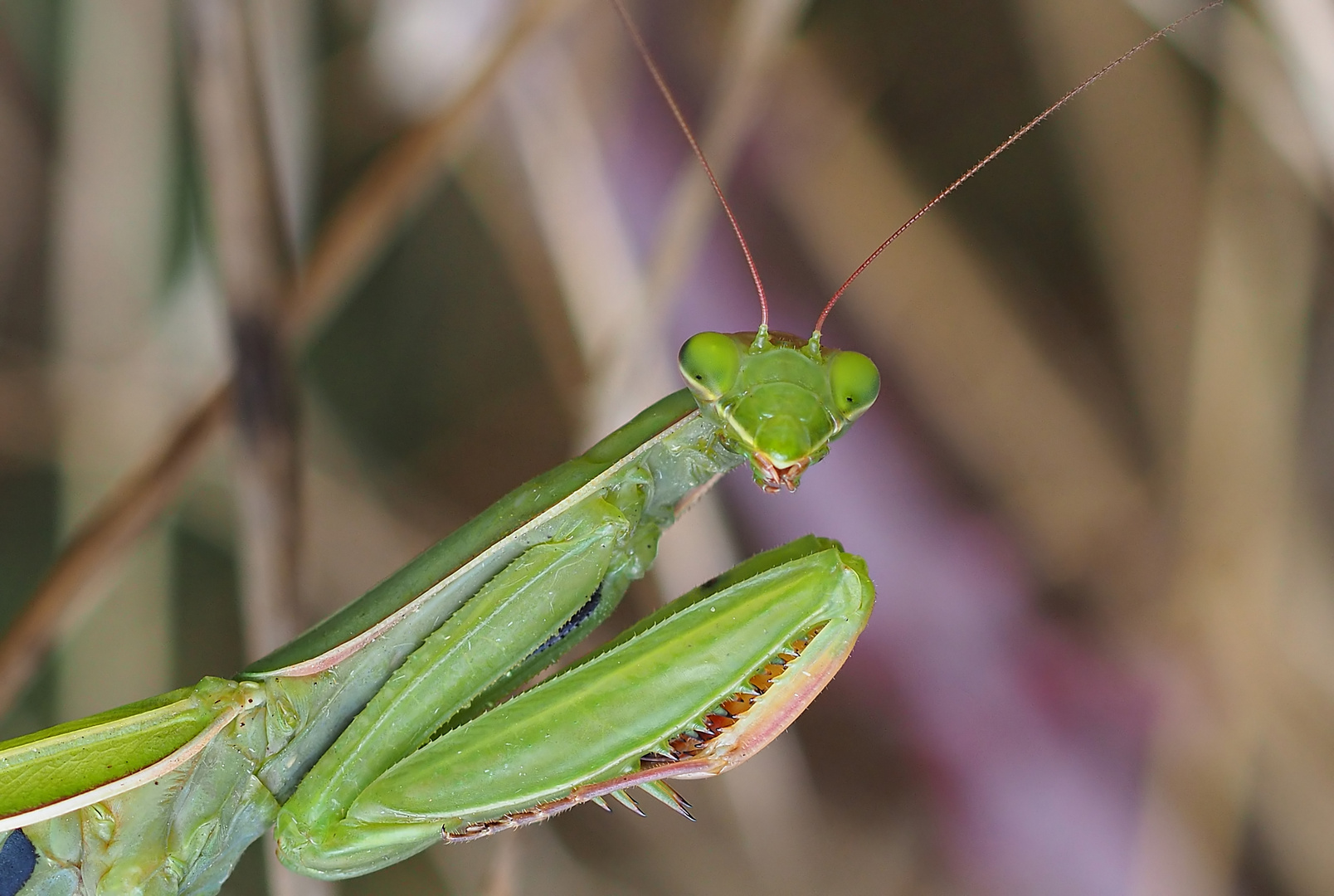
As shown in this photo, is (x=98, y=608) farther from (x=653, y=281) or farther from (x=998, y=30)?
(x=998, y=30)

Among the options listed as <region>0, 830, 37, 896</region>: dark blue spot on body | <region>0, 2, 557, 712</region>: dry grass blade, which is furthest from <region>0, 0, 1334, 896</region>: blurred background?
<region>0, 830, 37, 896</region>: dark blue spot on body

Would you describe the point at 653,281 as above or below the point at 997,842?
above

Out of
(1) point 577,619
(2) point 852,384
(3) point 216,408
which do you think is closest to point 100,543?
(3) point 216,408

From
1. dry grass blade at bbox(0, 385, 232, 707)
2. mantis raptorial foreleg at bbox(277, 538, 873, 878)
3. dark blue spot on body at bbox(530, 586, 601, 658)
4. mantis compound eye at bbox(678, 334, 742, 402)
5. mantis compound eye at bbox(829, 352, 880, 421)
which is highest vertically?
dry grass blade at bbox(0, 385, 232, 707)

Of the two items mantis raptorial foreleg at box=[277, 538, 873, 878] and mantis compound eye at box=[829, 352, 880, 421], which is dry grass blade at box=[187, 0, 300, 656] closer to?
mantis raptorial foreleg at box=[277, 538, 873, 878]

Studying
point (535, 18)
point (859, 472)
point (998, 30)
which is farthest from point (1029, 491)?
point (535, 18)

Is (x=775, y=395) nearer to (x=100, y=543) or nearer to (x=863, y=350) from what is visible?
(x=100, y=543)

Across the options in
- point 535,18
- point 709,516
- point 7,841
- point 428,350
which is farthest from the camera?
point 428,350
